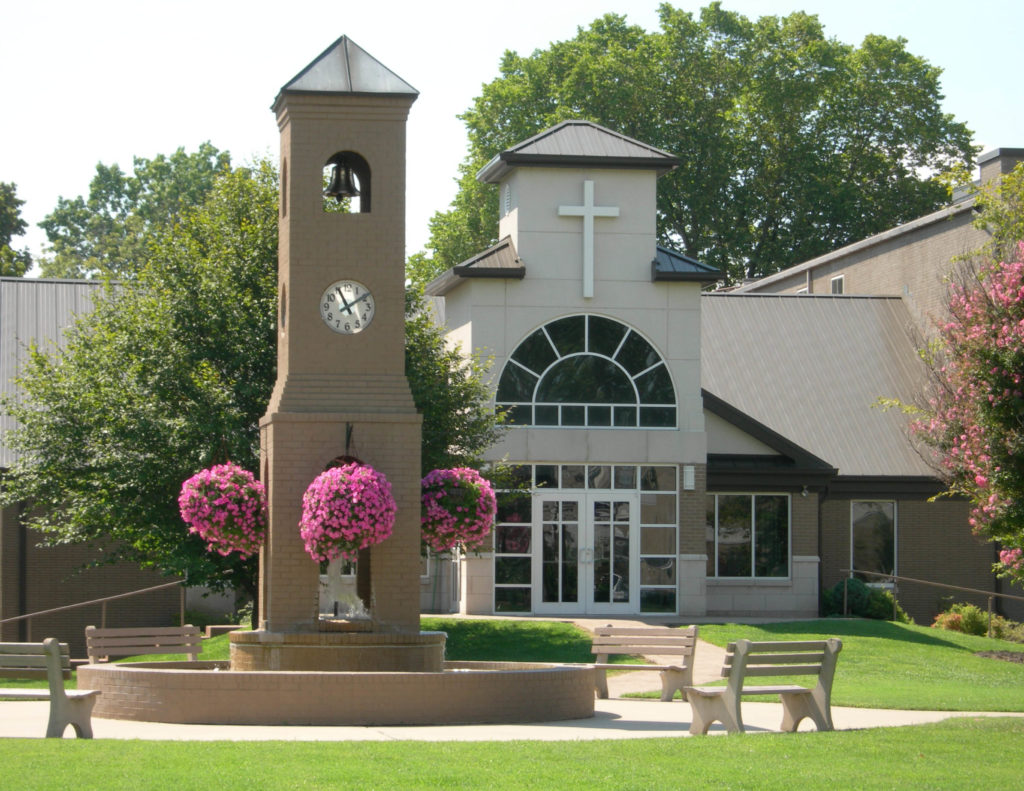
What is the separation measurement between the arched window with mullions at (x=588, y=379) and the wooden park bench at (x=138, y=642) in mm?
12207

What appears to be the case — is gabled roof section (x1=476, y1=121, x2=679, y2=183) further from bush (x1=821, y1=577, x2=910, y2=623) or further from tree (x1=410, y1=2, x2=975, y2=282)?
tree (x1=410, y1=2, x2=975, y2=282)

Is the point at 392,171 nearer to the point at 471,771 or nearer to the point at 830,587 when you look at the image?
the point at 471,771

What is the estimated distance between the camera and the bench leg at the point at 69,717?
12789 mm

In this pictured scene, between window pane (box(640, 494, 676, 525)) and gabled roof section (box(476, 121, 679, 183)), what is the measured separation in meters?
6.74

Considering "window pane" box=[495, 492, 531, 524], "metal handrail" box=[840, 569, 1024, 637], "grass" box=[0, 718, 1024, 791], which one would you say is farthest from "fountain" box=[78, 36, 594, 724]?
"metal handrail" box=[840, 569, 1024, 637]

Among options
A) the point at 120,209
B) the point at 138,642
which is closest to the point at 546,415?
the point at 138,642

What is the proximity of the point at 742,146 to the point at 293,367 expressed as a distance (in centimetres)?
4073

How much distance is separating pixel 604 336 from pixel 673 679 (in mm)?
13914

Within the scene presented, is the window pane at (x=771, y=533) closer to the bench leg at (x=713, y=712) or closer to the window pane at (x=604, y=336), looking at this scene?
the window pane at (x=604, y=336)

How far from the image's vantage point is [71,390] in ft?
79.6

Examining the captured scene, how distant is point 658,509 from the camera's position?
30.9 m

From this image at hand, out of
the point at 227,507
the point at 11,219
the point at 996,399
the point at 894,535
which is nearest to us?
the point at 227,507

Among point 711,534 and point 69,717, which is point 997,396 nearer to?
point 69,717

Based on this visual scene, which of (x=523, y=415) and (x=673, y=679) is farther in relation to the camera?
(x=523, y=415)
